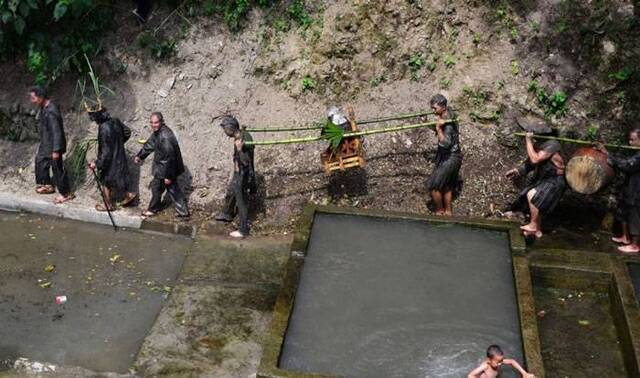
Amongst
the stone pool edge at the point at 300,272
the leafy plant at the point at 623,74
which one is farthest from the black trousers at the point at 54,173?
the leafy plant at the point at 623,74

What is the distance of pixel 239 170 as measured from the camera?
11.1 meters

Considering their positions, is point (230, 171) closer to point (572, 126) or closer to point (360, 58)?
point (360, 58)

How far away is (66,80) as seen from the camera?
1330 centimetres

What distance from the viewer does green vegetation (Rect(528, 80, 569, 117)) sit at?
40.2 ft

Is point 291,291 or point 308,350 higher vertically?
point 291,291

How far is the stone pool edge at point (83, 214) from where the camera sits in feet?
38.0

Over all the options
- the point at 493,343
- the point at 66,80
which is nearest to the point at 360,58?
the point at 66,80

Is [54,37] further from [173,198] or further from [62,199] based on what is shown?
[173,198]

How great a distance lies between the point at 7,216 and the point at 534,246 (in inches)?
301

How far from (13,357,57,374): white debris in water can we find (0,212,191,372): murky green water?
0.10 metres

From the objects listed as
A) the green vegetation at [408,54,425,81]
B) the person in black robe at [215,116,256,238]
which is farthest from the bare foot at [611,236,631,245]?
the person in black robe at [215,116,256,238]

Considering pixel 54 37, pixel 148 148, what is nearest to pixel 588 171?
pixel 148 148

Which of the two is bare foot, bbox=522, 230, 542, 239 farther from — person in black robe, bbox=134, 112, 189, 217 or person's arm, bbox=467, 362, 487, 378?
person in black robe, bbox=134, 112, 189, 217

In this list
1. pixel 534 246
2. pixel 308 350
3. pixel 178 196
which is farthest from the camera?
pixel 178 196
